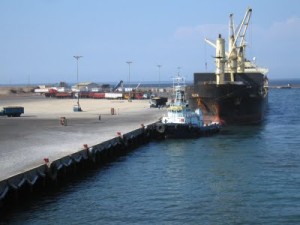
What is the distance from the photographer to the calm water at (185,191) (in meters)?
27.2

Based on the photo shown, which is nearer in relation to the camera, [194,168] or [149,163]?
[194,168]

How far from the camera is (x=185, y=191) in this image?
107 feet

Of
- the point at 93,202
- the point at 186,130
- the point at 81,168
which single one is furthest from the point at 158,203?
the point at 186,130

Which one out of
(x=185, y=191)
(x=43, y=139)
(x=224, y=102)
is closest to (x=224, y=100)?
(x=224, y=102)

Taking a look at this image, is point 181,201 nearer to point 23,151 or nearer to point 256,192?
point 256,192

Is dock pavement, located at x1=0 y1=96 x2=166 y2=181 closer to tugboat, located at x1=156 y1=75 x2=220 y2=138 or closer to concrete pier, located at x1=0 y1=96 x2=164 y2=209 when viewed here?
concrete pier, located at x1=0 y1=96 x2=164 y2=209

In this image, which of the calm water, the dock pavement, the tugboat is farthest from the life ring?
the calm water

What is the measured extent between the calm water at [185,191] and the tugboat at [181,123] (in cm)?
846

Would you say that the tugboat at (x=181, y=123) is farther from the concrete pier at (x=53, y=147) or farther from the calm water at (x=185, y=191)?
the calm water at (x=185, y=191)

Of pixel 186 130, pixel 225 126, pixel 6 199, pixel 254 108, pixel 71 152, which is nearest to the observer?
pixel 6 199

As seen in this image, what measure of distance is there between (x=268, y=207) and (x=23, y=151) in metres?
18.0

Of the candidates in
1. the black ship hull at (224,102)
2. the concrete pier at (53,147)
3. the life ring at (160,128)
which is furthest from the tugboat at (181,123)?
the black ship hull at (224,102)

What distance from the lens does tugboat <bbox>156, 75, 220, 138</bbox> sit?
59.4 m

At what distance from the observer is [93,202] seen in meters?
30.1
